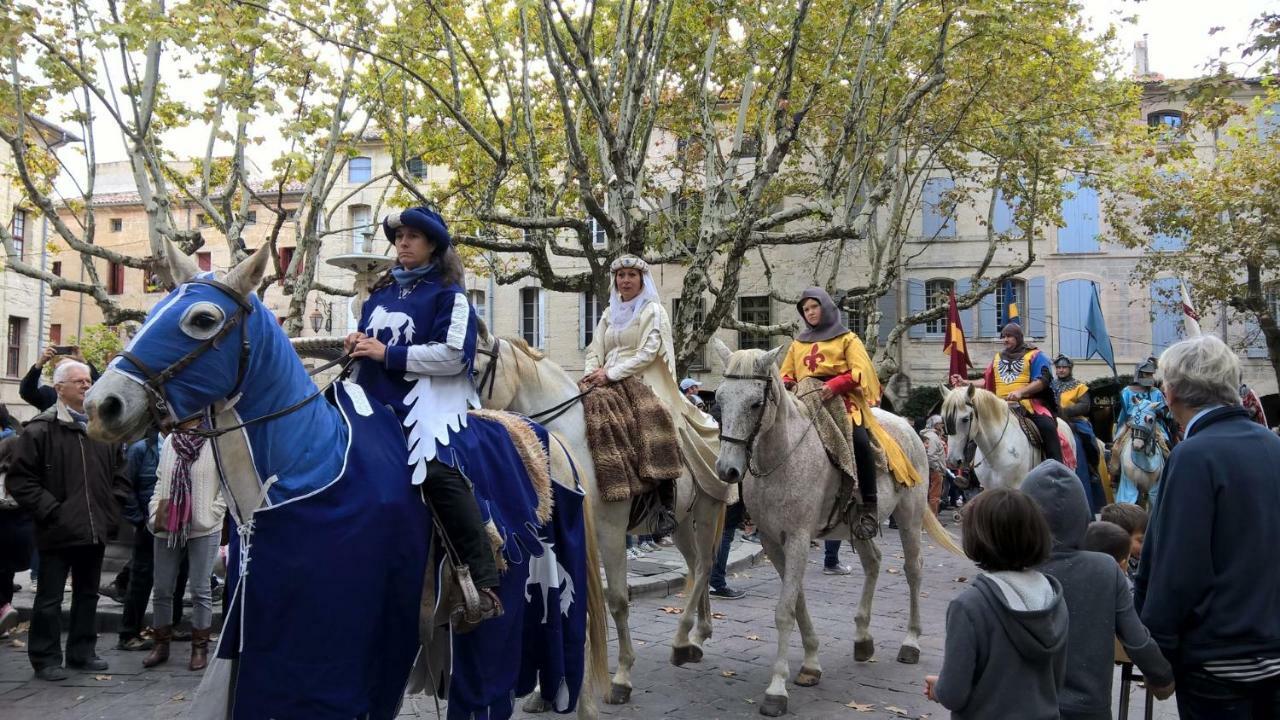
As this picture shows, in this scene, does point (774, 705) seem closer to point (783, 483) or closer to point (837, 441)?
point (783, 483)

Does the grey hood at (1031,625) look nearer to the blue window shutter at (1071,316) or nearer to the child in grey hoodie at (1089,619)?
the child in grey hoodie at (1089,619)

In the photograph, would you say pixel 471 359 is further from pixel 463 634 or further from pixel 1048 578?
pixel 1048 578

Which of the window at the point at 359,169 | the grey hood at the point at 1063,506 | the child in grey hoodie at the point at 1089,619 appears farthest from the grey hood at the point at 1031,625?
the window at the point at 359,169

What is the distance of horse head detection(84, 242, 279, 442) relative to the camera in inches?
110

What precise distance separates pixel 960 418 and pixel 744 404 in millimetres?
5326

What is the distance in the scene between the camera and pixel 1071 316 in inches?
1077

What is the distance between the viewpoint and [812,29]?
1370 cm

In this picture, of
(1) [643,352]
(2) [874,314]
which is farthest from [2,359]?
(1) [643,352]

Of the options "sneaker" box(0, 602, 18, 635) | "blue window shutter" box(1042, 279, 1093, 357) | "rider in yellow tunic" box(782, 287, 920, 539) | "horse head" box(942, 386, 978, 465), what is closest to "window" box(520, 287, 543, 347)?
"blue window shutter" box(1042, 279, 1093, 357)

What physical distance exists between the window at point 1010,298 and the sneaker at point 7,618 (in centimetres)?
2554

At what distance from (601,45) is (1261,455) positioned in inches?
473

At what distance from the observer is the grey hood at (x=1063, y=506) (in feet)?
10.1

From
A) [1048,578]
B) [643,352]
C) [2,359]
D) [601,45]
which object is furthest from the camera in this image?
[2,359]

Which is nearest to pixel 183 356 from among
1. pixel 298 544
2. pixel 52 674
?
pixel 298 544
